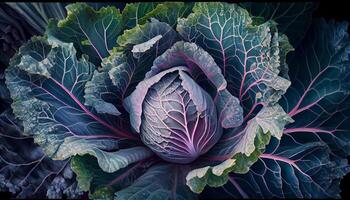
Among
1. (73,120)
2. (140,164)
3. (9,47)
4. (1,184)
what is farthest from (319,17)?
(1,184)

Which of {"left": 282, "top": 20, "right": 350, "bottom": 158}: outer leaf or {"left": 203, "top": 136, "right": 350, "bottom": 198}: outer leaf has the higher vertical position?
{"left": 282, "top": 20, "right": 350, "bottom": 158}: outer leaf

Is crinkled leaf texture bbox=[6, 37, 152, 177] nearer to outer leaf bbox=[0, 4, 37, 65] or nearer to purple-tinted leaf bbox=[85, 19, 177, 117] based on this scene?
purple-tinted leaf bbox=[85, 19, 177, 117]

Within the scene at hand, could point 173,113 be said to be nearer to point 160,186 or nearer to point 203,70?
point 203,70

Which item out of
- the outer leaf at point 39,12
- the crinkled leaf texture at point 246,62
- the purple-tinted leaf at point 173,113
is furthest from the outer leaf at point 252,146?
the outer leaf at point 39,12

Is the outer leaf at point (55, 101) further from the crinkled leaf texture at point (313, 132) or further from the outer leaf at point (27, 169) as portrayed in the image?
the crinkled leaf texture at point (313, 132)

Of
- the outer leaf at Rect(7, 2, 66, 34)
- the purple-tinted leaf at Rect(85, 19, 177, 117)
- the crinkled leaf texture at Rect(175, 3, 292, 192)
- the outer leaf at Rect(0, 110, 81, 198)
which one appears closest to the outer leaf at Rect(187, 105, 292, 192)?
the crinkled leaf texture at Rect(175, 3, 292, 192)

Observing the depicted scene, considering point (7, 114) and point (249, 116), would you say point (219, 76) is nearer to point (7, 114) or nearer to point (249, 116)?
point (249, 116)
